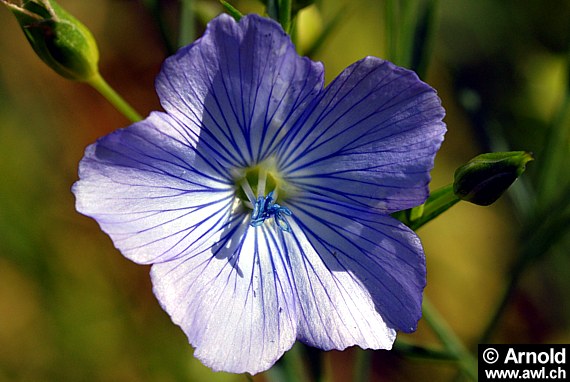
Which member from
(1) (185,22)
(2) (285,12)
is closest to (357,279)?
(2) (285,12)

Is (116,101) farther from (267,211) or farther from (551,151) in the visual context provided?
(551,151)

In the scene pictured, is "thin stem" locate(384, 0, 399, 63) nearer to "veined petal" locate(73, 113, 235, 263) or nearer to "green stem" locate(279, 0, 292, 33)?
"green stem" locate(279, 0, 292, 33)

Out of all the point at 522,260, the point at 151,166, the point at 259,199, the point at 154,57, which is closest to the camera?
the point at 151,166

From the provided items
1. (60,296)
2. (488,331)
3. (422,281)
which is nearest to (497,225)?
(488,331)

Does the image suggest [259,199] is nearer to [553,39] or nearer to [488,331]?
[488,331]

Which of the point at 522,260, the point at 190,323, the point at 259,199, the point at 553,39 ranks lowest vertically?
the point at 190,323

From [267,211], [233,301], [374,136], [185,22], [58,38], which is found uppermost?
[185,22]

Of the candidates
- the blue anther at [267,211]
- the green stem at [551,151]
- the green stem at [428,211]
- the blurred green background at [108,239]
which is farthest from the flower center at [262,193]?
the blurred green background at [108,239]

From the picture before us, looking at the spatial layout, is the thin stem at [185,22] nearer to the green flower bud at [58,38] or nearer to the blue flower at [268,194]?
the green flower bud at [58,38]
